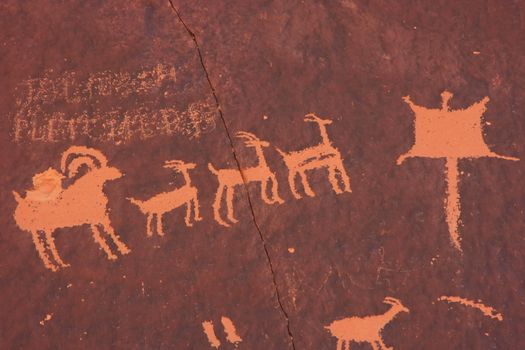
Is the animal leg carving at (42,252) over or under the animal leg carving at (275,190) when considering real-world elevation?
under

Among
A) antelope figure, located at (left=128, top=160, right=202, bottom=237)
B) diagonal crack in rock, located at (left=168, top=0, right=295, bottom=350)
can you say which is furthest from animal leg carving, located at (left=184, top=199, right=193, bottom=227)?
diagonal crack in rock, located at (left=168, top=0, right=295, bottom=350)

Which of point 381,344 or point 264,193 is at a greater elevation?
point 264,193

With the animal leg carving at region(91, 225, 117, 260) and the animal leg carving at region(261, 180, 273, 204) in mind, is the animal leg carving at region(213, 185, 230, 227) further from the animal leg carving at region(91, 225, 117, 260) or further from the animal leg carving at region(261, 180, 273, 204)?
the animal leg carving at region(91, 225, 117, 260)

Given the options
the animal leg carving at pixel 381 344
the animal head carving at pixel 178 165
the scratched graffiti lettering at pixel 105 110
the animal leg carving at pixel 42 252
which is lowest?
the animal leg carving at pixel 381 344

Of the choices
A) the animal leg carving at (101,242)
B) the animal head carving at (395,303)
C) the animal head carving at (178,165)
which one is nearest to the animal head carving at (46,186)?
the animal leg carving at (101,242)

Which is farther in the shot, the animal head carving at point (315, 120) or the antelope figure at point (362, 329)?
the animal head carving at point (315, 120)

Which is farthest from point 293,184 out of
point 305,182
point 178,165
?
point 178,165

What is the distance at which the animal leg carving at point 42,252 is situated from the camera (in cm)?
122

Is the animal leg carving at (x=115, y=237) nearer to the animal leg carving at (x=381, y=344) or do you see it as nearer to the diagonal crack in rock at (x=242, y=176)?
the diagonal crack in rock at (x=242, y=176)

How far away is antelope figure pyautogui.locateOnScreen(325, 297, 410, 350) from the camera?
1218mm

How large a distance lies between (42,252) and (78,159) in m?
0.19

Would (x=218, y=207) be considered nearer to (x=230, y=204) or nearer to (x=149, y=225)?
(x=230, y=204)

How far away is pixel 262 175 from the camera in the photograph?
1284 mm

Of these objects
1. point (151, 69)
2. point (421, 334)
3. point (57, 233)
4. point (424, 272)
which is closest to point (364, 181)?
point (424, 272)
